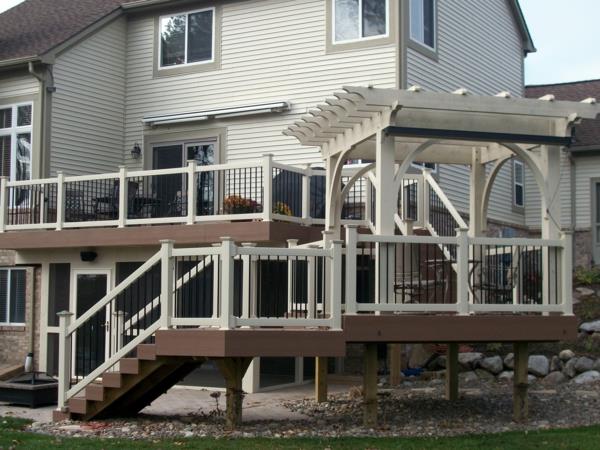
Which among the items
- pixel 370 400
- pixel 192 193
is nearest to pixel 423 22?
pixel 192 193

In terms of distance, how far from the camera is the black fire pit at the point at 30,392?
14289mm

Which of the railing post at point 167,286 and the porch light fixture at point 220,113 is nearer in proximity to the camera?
the railing post at point 167,286

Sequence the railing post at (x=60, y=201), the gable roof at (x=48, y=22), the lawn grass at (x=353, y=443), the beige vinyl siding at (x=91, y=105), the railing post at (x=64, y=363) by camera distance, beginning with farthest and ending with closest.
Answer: the gable roof at (x=48, y=22) → the beige vinyl siding at (x=91, y=105) → the railing post at (x=60, y=201) → the railing post at (x=64, y=363) → the lawn grass at (x=353, y=443)

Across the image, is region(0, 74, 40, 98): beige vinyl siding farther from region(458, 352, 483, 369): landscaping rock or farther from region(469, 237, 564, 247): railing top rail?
region(469, 237, 564, 247): railing top rail

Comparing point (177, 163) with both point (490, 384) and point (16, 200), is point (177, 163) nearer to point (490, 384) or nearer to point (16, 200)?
point (16, 200)

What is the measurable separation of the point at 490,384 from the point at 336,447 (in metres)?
6.42

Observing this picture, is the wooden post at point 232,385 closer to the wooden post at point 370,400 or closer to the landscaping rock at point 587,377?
the wooden post at point 370,400

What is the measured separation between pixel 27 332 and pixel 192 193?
5265mm

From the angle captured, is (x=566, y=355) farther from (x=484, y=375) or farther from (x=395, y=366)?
(x=395, y=366)

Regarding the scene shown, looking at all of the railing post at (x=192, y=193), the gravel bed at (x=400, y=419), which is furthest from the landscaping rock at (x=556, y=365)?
the railing post at (x=192, y=193)

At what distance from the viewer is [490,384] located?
52.3 ft

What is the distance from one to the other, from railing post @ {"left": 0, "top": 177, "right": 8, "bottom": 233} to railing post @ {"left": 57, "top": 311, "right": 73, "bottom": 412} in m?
6.30

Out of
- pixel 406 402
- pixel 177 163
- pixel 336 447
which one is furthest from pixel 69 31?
pixel 336 447

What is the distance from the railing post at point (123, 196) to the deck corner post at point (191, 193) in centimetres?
131
